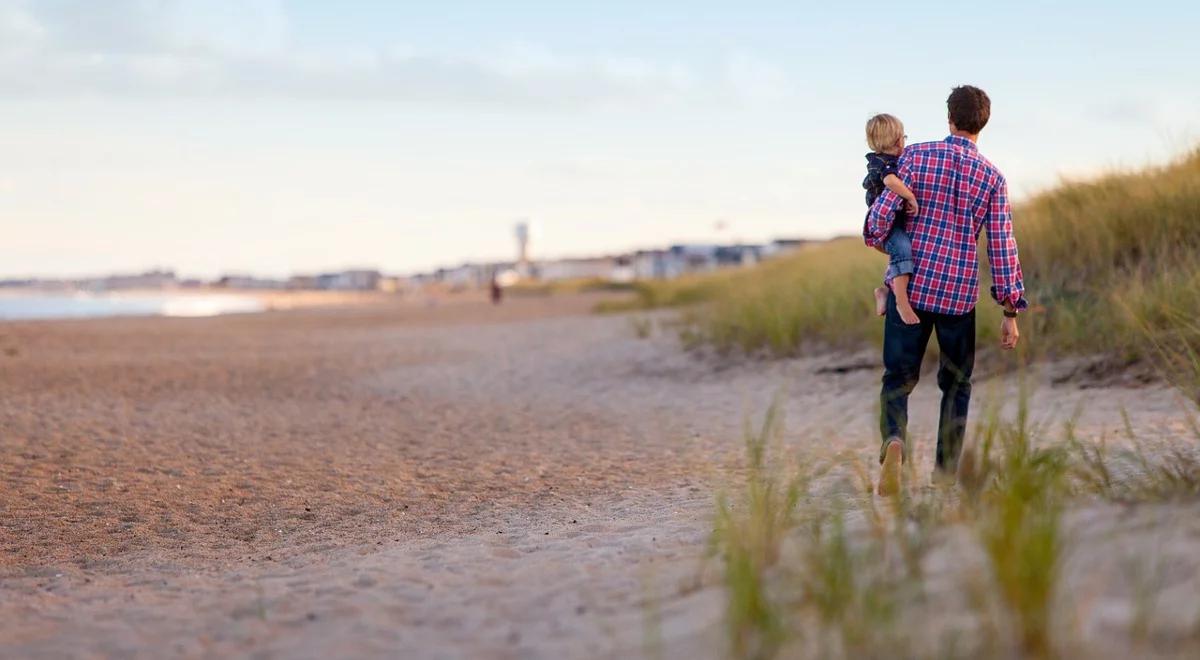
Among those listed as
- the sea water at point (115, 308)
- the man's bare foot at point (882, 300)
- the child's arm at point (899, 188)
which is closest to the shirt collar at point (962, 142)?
the child's arm at point (899, 188)

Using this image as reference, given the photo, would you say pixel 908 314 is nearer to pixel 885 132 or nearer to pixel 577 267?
pixel 885 132

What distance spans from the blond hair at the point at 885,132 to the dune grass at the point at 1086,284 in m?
3.69

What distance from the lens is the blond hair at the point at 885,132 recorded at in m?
5.04

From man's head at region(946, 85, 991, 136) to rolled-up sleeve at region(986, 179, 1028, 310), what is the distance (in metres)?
0.27

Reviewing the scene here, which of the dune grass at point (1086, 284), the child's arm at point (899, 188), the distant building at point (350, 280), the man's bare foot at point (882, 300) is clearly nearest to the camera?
the child's arm at point (899, 188)

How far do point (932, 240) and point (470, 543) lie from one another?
2.40 meters

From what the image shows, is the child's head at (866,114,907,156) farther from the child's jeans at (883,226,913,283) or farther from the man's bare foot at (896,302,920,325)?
the man's bare foot at (896,302,920,325)

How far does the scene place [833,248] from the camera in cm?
2225

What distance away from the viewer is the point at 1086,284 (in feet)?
35.1

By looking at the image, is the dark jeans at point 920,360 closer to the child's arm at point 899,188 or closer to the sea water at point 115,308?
the child's arm at point 899,188

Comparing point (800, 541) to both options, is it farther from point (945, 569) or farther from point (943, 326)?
point (943, 326)

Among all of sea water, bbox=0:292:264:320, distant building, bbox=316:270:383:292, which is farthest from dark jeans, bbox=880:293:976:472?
distant building, bbox=316:270:383:292

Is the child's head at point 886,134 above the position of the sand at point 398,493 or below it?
above

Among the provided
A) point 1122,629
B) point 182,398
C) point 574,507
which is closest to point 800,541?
point 1122,629
